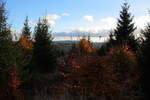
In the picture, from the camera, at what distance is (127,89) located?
13336 mm

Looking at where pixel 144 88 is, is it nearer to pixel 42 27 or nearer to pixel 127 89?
pixel 127 89

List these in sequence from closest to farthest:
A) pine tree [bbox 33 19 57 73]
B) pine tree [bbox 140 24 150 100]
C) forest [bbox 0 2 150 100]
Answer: forest [bbox 0 2 150 100]
pine tree [bbox 140 24 150 100]
pine tree [bbox 33 19 57 73]

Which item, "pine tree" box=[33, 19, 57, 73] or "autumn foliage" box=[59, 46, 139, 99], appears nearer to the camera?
"autumn foliage" box=[59, 46, 139, 99]

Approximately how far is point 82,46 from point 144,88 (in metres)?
14.4

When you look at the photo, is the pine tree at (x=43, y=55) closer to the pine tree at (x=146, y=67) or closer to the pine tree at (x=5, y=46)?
the pine tree at (x=5, y=46)

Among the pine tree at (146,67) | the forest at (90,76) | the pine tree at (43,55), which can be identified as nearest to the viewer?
the forest at (90,76)

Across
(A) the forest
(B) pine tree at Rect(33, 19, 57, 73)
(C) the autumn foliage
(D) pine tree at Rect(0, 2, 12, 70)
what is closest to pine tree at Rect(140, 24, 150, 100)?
(A) the forest

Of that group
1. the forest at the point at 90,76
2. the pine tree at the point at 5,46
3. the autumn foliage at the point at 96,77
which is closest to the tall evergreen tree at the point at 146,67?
the forest at the point at 90,76

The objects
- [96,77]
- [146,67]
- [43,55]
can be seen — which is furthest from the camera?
[43,55]

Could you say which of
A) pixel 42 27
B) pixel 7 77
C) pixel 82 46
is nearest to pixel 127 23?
pixel 82 46

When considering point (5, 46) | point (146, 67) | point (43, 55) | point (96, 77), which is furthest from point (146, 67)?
point (43, 55)

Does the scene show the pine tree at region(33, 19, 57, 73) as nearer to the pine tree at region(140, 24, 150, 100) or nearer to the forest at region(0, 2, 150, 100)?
the forest at region(0, 2, 150, 100)

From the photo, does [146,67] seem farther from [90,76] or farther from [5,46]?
[5,46]

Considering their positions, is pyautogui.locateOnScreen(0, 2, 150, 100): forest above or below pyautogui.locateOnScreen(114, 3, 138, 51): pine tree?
below
